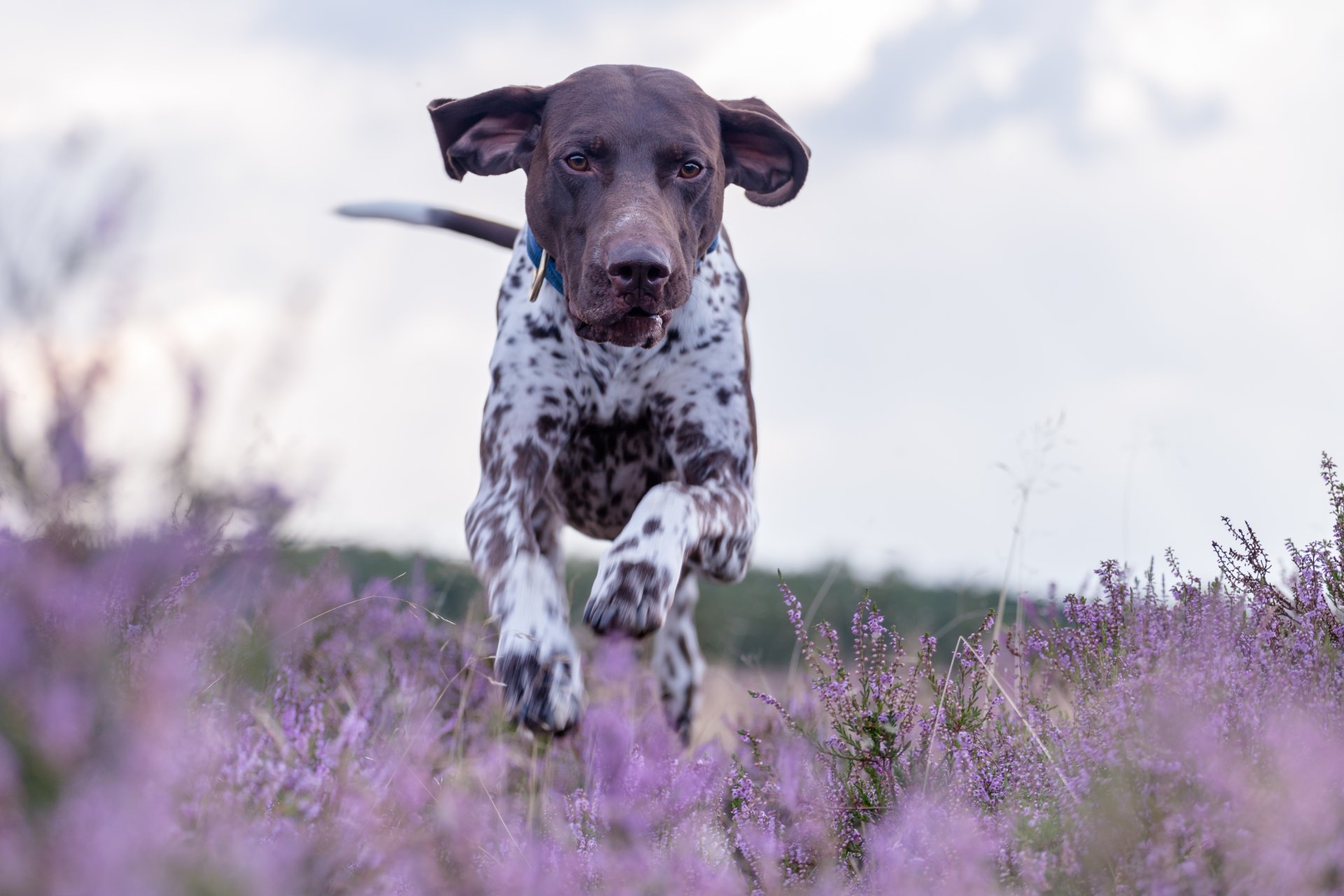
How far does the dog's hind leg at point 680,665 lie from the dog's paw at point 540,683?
1.92m

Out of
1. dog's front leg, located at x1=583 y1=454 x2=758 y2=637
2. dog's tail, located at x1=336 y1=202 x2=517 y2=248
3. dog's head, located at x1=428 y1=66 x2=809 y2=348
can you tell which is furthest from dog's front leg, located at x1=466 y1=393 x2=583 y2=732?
dog's tail, located at x1=336 y1=202 x2=517 y2=248

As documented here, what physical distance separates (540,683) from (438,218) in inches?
127

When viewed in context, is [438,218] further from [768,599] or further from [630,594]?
[768,599]

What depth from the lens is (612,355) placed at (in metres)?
4.01

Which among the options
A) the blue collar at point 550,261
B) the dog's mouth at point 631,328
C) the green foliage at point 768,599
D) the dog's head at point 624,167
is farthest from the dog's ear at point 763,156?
the green foliage at point 768,599

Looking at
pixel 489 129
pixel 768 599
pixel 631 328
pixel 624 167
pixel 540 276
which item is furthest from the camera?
pixel 768 599

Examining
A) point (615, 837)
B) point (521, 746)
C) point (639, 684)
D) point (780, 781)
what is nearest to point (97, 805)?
point (615, 837)

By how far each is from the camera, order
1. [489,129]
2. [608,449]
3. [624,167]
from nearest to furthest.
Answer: [624,167]
[489,129]
[608,449]

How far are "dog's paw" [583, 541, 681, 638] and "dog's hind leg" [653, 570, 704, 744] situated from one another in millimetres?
1895

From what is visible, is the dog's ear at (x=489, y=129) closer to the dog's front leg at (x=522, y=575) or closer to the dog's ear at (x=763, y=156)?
the dog's ear at (x=763, y=156)

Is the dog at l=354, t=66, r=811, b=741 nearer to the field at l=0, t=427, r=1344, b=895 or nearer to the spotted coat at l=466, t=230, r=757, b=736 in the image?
the spotted coat at l=466, t=230, r=757, b=736

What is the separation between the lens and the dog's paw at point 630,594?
3.05 metres

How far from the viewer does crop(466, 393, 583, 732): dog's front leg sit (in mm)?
3072

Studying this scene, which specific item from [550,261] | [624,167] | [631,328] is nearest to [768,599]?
[550,261]
